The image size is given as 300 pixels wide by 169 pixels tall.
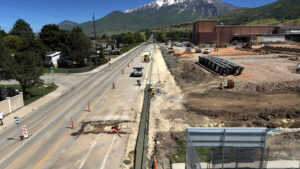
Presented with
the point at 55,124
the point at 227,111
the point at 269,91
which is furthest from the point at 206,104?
the point at 55,124

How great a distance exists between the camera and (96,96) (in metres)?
25.4

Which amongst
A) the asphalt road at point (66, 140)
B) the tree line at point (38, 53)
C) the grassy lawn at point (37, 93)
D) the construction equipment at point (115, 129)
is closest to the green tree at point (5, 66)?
the tree line at point (38, 53)

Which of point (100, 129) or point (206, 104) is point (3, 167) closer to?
point (100, 129)

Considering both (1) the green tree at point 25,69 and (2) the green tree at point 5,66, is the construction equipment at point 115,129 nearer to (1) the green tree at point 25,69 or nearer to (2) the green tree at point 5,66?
(1) the green tree at point 25,69

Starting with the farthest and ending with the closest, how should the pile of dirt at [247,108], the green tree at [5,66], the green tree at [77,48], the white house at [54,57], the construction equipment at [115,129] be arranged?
the white house at [54,57] → the green tree at [77,48] → the green tree at [5,66] → the pile of dirt at [247,108] → the construction equipment at [115,129]

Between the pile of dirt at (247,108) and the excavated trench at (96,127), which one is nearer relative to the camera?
the excavated trench at (96,127)

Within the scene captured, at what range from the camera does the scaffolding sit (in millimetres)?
8352

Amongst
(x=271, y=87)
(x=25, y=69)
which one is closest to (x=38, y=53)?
(x=25, y=69)

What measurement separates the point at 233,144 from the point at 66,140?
36.5 ft

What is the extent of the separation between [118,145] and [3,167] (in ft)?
21.4

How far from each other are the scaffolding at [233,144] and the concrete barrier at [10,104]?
1895 cm

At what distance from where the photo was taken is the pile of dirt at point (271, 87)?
23.7 meters

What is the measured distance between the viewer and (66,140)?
14.4 metres

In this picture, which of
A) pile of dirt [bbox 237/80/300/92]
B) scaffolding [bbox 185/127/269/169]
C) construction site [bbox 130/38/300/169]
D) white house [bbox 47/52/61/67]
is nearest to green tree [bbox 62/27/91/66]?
white house [bbox 47/52/61/67]
